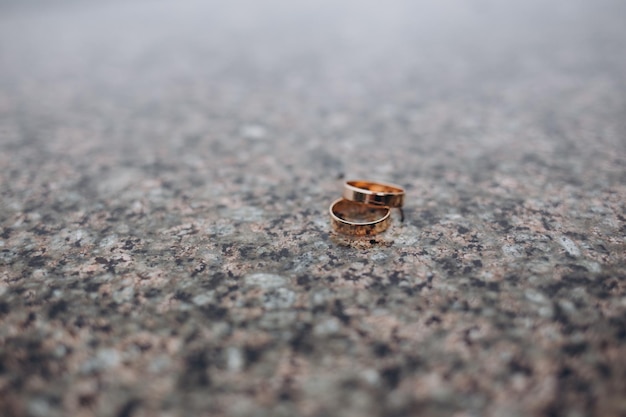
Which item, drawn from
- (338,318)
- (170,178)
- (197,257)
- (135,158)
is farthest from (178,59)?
(338,318)

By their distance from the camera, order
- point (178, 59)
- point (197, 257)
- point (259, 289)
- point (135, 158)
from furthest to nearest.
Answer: point (178, 59)
point (135, 158)
point (197, 257)
point (259, 289)

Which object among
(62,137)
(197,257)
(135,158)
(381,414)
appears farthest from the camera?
(62,137)

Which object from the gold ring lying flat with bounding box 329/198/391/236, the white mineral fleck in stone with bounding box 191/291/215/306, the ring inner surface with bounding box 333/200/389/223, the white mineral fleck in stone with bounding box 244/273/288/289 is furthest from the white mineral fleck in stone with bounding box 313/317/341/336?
the ring inner surface with bounding box 333/200/389/223

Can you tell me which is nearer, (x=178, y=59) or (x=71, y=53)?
(x=178, y=59)

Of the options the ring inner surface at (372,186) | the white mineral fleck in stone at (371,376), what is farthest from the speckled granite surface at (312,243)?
the ring inner surface at (372,186)

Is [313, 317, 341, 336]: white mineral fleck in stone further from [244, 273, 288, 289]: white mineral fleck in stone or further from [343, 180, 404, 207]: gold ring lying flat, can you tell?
[343, 180, 404, 207]: gold ring lying flat

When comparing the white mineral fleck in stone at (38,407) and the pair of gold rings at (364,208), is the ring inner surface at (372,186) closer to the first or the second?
the pair of gold rings at (364,208)

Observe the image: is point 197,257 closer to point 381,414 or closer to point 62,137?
point 381,414

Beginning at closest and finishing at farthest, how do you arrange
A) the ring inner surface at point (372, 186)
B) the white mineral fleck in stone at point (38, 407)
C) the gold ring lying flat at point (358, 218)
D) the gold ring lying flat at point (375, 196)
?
the white mineral fleck in stone at point (38, 407) < the gold ring lying flat at point (358, 218) < the gold ring lying flat at point (375, 196) < the ring inner surface at point (372, 186)
